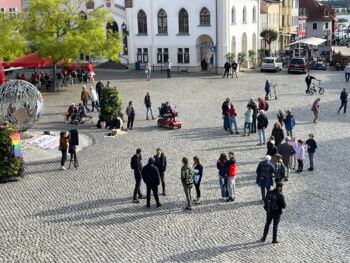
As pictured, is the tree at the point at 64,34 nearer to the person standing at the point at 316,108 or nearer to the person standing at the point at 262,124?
the person standing at the point at 316,108

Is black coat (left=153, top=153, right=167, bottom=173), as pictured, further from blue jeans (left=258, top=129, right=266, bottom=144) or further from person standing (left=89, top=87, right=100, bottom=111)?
person standing (left=89, top=87, right=100, bottom=111)

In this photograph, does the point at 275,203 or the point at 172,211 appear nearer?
the point at 275,203

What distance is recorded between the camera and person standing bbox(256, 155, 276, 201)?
1496 cm

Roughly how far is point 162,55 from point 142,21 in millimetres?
3683

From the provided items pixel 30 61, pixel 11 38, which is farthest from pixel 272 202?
pixel 30 61

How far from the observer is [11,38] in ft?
117

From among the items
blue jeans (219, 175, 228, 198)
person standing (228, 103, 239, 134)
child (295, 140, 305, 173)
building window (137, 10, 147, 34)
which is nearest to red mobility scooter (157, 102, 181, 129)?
person standing (228, 103, 239, 134)

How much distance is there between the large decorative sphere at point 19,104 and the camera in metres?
22.3

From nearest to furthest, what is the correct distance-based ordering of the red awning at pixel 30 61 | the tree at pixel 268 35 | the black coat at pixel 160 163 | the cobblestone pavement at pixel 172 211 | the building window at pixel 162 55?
the cobblestone pavement at pixel 172 211 < the black coat at pixel 160 163 < the red awning at pixel 30 61 < the building window at pixel 162 55 < the tree at pixel 268 35

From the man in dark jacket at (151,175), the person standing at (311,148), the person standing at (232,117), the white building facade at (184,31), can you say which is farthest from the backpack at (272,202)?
the white building facade at (184,31)

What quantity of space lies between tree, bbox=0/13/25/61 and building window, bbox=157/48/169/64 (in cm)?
1622

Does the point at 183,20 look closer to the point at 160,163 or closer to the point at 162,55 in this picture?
the point at 162,55

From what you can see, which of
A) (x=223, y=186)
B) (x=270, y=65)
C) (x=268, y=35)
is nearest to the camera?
(x=223, y=186)

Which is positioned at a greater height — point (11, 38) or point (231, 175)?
point (11, 38)
